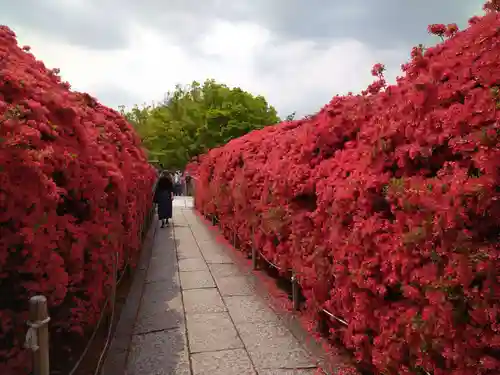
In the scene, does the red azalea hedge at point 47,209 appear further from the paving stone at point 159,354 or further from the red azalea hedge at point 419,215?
the red azalea hedge at point 419,215

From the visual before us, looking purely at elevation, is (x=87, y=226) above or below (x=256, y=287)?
above

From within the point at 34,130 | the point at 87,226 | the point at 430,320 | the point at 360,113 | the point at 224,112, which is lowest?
the point at 430,320

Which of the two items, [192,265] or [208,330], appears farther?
[192,265]

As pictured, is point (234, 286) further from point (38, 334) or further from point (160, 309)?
point (38, 334)

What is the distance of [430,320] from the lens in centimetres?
244

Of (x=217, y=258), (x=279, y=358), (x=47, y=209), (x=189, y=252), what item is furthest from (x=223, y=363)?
(x=189, y=252)

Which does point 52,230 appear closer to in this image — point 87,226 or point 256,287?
point 87,226

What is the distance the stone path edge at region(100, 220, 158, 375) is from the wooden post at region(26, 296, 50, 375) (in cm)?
147

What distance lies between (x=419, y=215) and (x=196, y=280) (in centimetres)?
516

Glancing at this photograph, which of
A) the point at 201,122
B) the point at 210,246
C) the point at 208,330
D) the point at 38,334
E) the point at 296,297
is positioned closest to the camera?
the point at 38,334

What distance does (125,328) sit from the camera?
502 centimetres

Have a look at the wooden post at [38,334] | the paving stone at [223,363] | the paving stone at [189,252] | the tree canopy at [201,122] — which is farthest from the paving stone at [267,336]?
the tree canopy at [201,122]

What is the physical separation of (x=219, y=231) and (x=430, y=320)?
10.1 m

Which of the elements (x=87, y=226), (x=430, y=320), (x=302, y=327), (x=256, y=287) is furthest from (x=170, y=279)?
(x=430, y=320)
